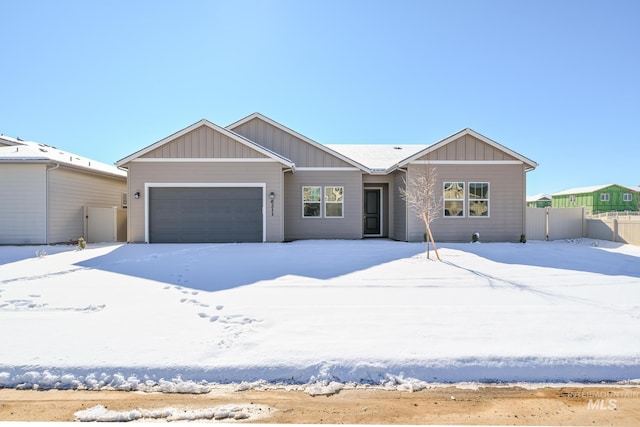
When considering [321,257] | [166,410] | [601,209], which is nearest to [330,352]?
[166,410]

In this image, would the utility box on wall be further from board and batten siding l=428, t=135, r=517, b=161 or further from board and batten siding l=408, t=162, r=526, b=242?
board and batten siding l=428, t=135, r=517, b=161

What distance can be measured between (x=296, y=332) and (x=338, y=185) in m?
11.4

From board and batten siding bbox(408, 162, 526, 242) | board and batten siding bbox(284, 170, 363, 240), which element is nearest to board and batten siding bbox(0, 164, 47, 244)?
board and batten siding bbox(284, 170, 363, 240)

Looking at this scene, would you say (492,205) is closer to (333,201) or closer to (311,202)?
(333,201)

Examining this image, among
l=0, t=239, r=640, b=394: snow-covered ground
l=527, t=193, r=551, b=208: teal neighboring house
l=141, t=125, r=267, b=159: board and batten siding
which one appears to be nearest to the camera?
l=0, t=239, r=640, b=394: snow-covered ground

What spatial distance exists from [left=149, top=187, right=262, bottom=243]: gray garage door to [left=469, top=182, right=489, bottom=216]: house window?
8192 millimetres

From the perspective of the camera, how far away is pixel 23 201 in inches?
549

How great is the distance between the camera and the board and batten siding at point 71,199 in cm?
1428

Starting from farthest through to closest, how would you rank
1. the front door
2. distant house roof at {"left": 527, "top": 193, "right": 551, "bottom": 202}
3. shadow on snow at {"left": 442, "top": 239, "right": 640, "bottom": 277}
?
distant house roof at {"left": 527, "top": 193, "right": 551, "bottom": 202} → the front door → shadow on snow at {"left": 442, "top": 239, "right": 640, "bottom": 277}

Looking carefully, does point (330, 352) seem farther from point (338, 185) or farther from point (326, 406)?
point (338, 185)

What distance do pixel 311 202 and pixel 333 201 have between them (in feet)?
3.03

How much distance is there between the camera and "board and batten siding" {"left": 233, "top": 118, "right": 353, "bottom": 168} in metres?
15.9

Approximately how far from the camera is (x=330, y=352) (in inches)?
167

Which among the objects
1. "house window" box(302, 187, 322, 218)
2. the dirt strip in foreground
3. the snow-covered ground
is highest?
"house window" box(302, 187, 322, 218)
